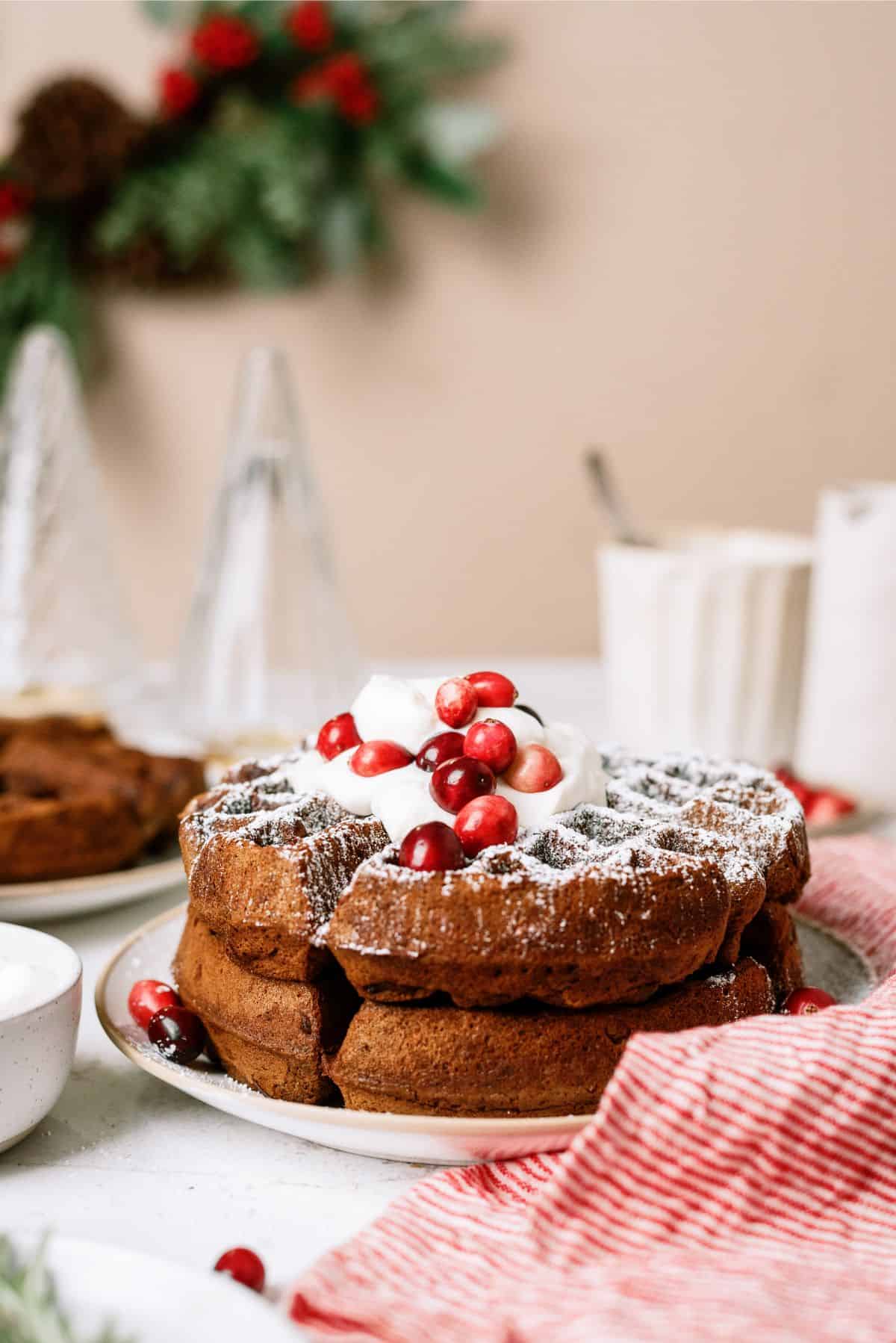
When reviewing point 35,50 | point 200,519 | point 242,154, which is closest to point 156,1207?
point 242,154

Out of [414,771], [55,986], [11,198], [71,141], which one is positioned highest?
[71,141]

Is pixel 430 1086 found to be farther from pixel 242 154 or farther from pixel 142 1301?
pixel 242 154

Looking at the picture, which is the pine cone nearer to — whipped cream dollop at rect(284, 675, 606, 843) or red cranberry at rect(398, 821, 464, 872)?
whipped cream dollop at rect(284, 675, 606, 843)

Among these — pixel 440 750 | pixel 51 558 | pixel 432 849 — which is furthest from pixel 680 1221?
pixel 51 558

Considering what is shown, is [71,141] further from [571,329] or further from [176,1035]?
[176,1035]

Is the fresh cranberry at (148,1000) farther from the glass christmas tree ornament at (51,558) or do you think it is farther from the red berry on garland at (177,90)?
the red berry on garland at (177,90)

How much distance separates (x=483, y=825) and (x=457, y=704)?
0.14 meters

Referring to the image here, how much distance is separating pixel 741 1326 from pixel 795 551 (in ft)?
4.79

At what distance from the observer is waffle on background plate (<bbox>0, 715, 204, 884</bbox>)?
136 cm

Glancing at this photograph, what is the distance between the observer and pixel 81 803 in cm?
138

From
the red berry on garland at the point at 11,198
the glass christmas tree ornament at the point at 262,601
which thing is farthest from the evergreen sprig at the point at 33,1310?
the red berry on garland at the point at 11,198

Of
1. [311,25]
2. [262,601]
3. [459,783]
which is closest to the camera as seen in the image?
[459,783]

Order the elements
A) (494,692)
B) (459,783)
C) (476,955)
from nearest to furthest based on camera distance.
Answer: (476,955)
(459,783)
(494,692)

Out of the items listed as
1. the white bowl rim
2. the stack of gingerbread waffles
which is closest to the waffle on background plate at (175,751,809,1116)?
the stack of gingerbread waffles
